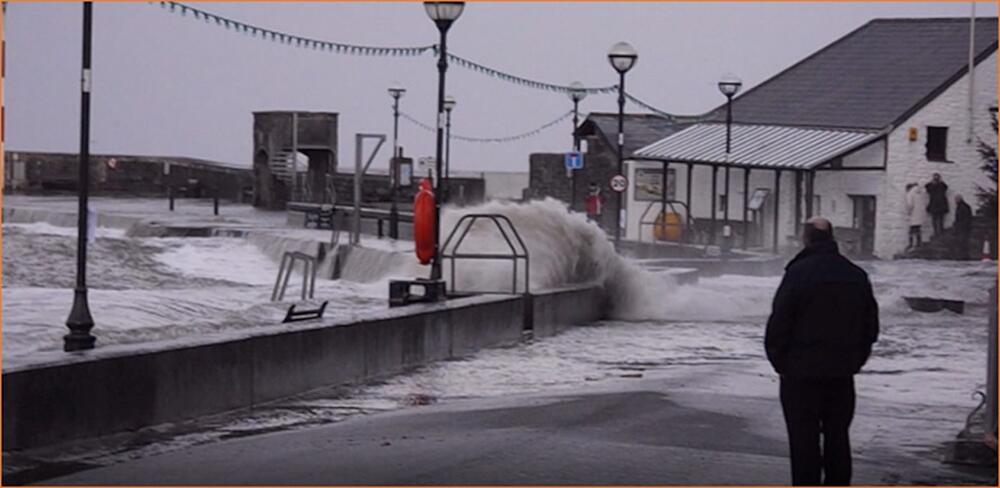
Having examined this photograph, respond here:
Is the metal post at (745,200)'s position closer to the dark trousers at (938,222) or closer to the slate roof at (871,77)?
the slate roof at (871,77)

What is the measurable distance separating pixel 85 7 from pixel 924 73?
4533cm

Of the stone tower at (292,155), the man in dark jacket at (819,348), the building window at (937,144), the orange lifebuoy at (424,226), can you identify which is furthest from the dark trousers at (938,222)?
the man in dark jacket at (819,348)

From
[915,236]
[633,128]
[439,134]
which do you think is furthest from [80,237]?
[633,128]

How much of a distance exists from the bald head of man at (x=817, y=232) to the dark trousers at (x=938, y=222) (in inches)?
1726

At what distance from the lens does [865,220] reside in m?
52.8

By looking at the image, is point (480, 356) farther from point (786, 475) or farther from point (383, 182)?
point (383, 182)

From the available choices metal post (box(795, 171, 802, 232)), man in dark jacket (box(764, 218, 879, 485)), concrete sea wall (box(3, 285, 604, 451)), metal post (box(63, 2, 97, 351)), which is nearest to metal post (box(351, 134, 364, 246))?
concrete sea wall (box(3, 285, 604, 451))

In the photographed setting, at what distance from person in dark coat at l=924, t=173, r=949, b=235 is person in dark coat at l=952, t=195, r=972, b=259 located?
1.31ft

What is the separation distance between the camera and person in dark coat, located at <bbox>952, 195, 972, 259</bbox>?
51.9 m

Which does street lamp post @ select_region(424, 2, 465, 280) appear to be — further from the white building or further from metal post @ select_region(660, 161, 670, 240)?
the white building

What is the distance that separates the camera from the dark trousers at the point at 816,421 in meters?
9.96

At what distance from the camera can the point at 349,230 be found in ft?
142

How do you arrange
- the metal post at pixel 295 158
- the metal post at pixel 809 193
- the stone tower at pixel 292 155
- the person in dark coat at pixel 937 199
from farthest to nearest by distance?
1. the stone tower at pixel 292 155
2. the metal post at pixel 295 158
3. the person in dark coat at pixel 937 199
4. the metal post at pixel 809 193

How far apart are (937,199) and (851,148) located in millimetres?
2914
